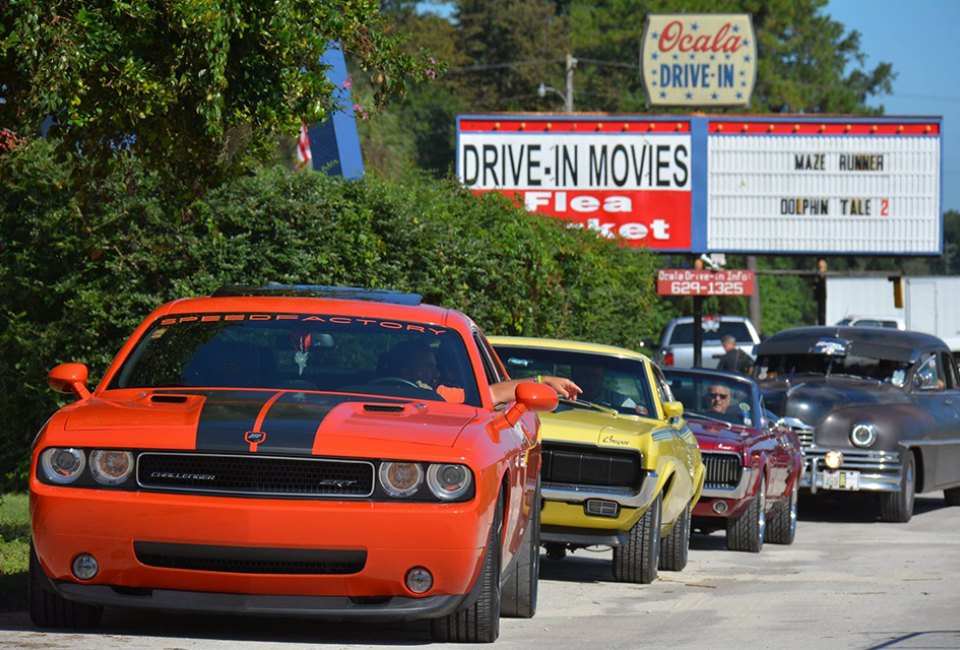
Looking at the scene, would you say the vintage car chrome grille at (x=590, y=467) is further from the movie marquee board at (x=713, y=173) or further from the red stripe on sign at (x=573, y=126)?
the red stripe on sign at (x=573, y=126)

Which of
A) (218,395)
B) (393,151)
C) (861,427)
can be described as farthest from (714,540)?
(393,151)

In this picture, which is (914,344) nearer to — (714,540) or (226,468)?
(714,540)

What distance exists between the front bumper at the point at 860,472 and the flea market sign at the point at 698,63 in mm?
17351

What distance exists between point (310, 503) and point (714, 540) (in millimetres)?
9300

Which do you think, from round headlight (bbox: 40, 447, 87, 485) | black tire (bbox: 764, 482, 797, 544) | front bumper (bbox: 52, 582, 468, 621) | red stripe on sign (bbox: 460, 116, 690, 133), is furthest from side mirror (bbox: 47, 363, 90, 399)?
red stripe on sign (bbox: 460, 116, 690, 133)

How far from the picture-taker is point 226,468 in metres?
7.29

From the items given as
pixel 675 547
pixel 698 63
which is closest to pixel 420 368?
pixel 675 547

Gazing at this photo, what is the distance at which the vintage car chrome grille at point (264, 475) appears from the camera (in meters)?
7.27

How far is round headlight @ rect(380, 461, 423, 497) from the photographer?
7.30 m

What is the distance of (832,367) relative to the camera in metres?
20.1

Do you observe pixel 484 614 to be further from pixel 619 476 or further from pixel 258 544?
pixel 619 476

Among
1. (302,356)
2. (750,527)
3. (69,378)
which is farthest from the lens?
(750,527)

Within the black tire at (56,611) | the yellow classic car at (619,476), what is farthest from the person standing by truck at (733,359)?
the black tire at (56,611)

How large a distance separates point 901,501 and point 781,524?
9.79 feet
